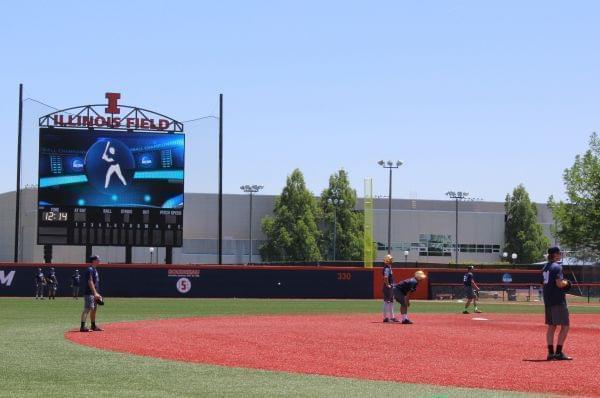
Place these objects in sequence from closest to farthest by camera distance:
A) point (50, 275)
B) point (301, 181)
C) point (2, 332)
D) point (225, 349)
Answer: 1. point (225, 349)
2. point (2, 332)
3. point (50, 275)
4. point (301, 181)

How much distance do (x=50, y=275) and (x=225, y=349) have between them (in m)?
30.8

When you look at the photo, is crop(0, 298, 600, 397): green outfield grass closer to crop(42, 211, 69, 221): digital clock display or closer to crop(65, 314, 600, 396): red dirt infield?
crop(65, 314, 600, 396): red dirt infield

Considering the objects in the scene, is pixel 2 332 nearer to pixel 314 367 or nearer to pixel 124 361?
pixel 124 361

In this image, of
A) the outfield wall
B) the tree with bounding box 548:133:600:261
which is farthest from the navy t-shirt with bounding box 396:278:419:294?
the tree with bounding box 548:133:600:261

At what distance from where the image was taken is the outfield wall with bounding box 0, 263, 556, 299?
50219mm

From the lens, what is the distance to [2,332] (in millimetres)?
21859

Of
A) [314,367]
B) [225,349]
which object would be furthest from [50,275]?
[314,367]

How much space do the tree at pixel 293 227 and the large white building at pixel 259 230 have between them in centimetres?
593

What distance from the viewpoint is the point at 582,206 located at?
257 ft

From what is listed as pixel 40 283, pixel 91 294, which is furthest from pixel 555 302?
pixel 40 283

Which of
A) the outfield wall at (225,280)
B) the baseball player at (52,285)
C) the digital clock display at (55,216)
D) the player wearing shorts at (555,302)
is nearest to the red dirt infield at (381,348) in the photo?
the player wearing shorts at (555,302)

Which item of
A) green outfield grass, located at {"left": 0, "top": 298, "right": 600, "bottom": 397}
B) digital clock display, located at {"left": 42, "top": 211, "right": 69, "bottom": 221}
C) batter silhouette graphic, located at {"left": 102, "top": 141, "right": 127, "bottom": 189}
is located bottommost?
green outfield grass, located at {"left": 0, "top": 298, "right": 600, "bottom": 397}

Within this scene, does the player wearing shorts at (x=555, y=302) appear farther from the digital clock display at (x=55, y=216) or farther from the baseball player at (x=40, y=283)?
the digital clock display at (x=55, y=216)

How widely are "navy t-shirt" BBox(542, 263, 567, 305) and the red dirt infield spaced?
3.43 feet
